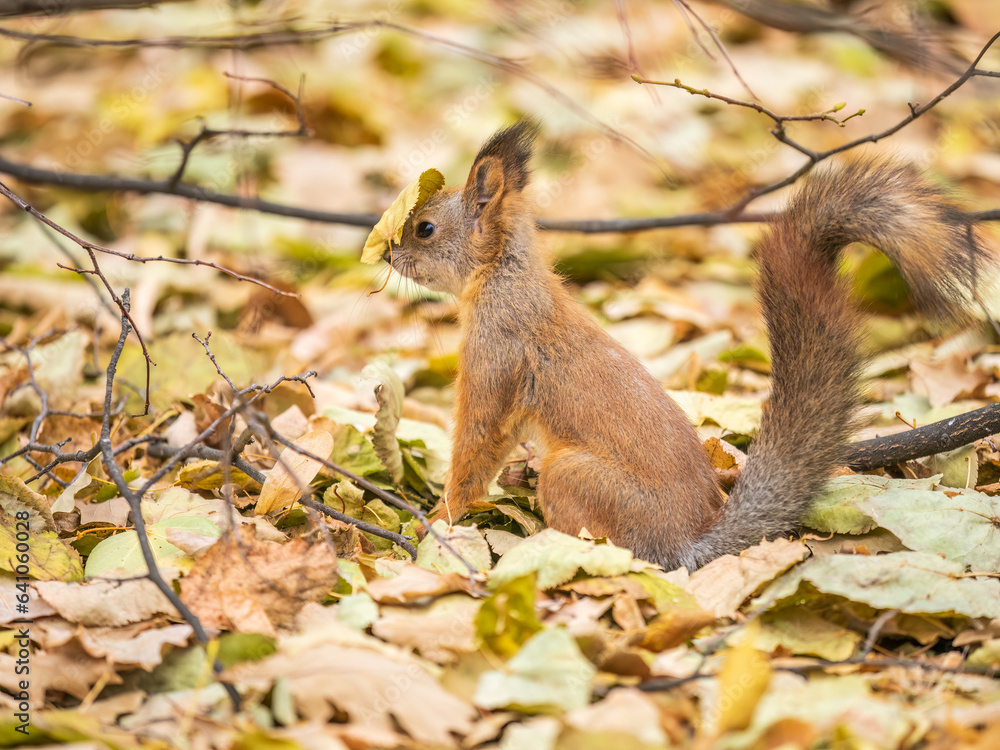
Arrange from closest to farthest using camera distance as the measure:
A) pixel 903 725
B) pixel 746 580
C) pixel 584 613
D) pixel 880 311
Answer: pixel 903 725 < pixel 584 613 < pixel 746 580 < pixel 880 311

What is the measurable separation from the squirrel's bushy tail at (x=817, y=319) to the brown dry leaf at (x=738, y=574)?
143 mm

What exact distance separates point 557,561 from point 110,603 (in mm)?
1034

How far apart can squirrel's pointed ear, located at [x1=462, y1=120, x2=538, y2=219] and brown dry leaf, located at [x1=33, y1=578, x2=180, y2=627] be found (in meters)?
1.62

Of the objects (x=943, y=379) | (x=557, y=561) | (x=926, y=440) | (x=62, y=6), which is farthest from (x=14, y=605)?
(x=943, y=379)

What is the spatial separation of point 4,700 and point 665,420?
1.73 m

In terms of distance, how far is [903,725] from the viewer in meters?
1.54

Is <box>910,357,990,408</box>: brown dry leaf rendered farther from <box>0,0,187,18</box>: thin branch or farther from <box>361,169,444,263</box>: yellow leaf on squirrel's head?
Result: <box>0,0,187,18</box>: thin branch

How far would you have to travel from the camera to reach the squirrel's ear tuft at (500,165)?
9.62 feet

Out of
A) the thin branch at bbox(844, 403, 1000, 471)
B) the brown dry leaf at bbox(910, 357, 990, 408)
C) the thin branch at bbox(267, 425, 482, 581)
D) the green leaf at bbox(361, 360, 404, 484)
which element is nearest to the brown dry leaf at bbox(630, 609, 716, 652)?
the thin branch at bbox(267, 425, 482, 581)

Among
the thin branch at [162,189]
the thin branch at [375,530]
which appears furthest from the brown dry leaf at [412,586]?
the thin branch at [162,189]

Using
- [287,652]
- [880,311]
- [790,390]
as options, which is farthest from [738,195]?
[287,652]

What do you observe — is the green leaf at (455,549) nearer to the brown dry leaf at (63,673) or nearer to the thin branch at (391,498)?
the thin branch at (391,498)

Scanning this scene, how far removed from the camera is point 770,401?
2445mm

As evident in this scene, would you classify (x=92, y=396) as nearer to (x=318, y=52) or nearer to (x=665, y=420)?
(x=665, y=420)
